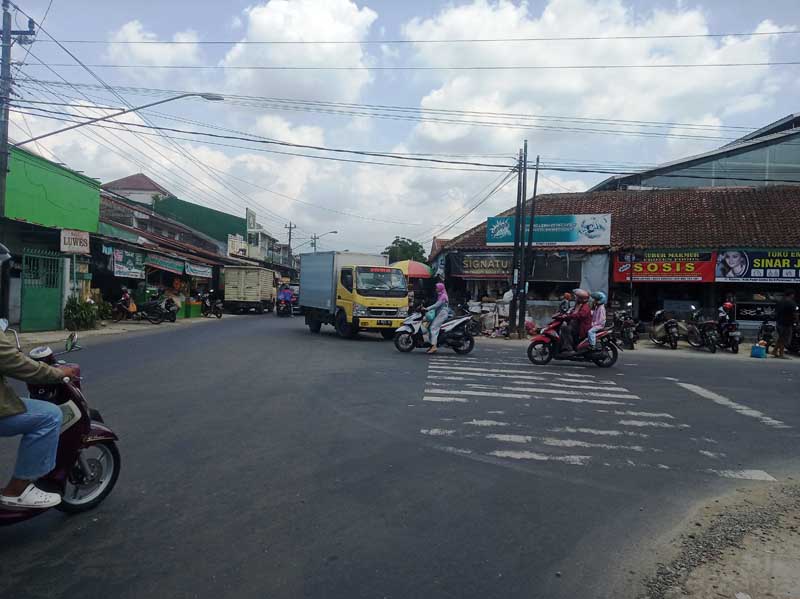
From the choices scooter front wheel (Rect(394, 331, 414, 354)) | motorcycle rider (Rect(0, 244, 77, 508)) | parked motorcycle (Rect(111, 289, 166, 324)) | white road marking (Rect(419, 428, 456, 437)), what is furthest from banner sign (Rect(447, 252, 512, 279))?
motorcycle rider (Rect(0, 244, 77, 508))

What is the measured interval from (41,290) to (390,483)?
56.0 feet

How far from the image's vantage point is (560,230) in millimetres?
24672

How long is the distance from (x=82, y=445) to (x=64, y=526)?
1.69 ft

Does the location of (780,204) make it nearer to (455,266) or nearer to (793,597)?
(455,266)

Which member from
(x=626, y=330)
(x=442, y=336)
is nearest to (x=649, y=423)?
(x=442, y=336)

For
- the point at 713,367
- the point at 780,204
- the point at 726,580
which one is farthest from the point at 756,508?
the point at 780,204

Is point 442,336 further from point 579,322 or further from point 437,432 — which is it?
point 437,432

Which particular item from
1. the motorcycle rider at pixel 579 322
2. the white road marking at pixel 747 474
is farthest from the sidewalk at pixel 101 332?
the white road marking at pixel 747 474

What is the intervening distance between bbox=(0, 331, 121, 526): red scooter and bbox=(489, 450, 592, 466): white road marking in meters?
3.41

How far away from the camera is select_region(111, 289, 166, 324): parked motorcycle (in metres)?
22.6

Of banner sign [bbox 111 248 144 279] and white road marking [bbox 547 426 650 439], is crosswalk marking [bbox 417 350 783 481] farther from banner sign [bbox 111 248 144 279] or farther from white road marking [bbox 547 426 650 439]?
banner sign [bbox 111 248 144 279]

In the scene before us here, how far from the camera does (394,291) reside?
58.4 ft

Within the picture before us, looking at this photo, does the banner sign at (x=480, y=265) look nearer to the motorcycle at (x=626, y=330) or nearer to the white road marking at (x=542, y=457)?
the motorcycle at (x=626, y=330)

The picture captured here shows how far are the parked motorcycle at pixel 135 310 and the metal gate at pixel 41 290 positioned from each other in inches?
152
